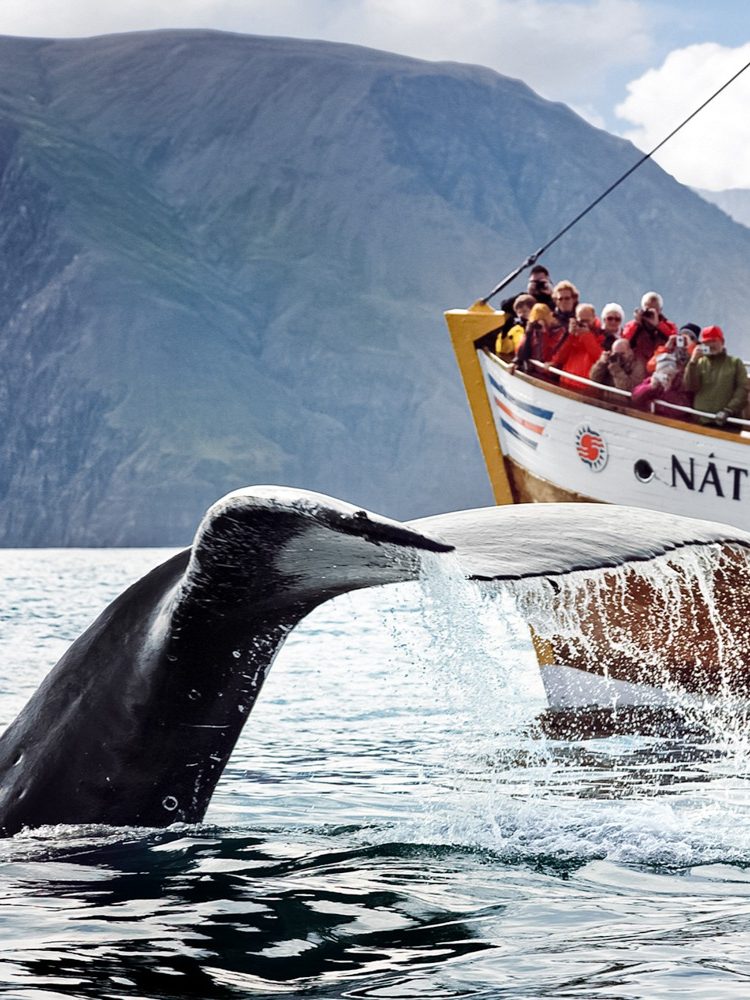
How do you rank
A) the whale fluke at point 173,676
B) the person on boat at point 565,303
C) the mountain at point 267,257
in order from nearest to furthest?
the whale fluke at point 173,676, the person on boat at point 565,303, the mountain at point 267,257

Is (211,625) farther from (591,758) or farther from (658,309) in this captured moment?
(658,309)

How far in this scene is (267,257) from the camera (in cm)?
13350

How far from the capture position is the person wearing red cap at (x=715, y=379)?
10.9 meters

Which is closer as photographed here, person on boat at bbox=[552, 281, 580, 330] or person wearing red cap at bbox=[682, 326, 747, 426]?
person wearing red cap at bbox=[682, 326, 747, 426]

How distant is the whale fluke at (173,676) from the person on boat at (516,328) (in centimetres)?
919

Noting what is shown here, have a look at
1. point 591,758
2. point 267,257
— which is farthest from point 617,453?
point 267,257

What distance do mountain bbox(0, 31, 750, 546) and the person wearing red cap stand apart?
88.5 m

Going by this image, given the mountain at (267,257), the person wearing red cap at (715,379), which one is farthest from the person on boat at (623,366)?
the mountain at (267,257)

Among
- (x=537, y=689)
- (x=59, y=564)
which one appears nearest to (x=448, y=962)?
(x=537, y=689)

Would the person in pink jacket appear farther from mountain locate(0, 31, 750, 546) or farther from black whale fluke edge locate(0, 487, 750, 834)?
mountain locate(0, 31, 750, 546)

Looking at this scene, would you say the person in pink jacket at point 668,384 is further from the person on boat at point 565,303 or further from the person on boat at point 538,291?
the person on boat at point 538,291

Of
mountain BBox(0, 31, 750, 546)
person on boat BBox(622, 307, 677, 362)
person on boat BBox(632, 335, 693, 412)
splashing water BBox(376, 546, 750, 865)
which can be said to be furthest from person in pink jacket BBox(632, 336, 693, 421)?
mountain BBox(0, 31, 750, 546)

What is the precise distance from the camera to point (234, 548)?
3.08 meters

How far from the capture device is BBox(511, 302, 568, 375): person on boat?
12375 millimetres
